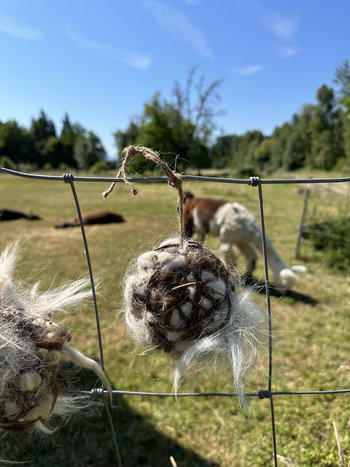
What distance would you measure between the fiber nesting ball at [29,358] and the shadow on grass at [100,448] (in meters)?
1.43

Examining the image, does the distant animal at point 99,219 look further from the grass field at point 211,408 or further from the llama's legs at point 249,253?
the llama's legs at point 249,253

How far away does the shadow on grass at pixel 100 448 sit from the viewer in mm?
2256

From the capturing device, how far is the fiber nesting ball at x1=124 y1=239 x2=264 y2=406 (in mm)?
925

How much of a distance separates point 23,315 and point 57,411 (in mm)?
340

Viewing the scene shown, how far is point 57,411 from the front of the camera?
1.00 m

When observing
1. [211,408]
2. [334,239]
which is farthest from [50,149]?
[211,408]

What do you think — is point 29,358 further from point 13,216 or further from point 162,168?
point 13,216

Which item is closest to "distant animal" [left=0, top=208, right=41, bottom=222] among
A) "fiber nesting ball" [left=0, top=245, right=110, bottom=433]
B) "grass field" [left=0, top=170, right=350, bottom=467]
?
"grass field" [left=0, top=170, right=350, bottom=467]

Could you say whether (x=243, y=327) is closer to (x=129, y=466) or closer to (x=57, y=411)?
(x=57, y=411)

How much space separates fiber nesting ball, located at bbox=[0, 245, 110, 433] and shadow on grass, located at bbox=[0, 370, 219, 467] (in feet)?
4.68

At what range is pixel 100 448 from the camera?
7.68 ft

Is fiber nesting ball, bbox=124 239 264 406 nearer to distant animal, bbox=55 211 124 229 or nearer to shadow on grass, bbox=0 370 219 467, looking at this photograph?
shadow on grass, bbox=0 370 219 467

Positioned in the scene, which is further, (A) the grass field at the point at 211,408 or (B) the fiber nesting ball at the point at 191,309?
(A) the grass field at the point at 211,408

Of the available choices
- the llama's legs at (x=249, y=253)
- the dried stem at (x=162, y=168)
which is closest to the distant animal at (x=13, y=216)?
Result: the llama's legs at (x=249, y=253)
